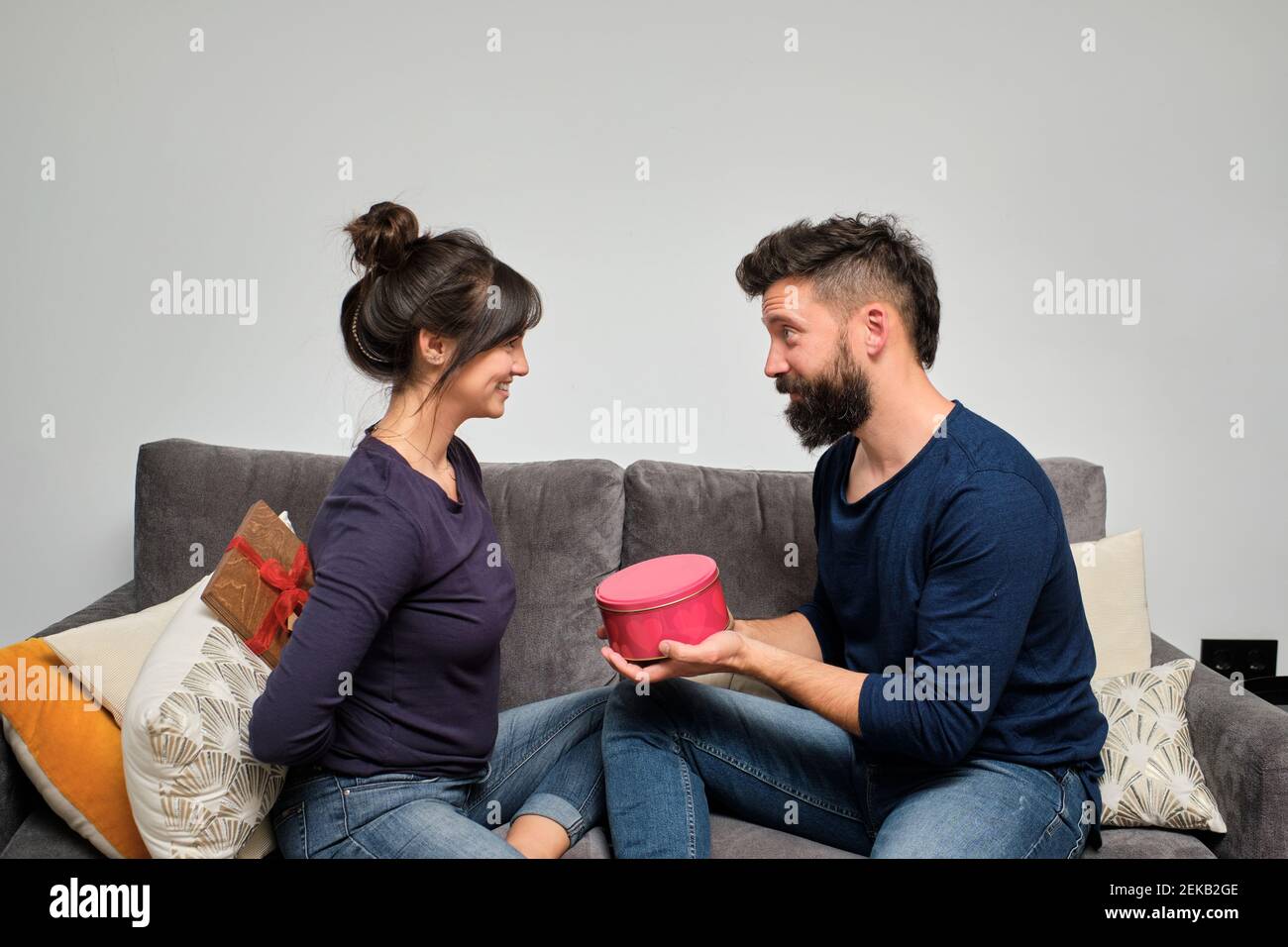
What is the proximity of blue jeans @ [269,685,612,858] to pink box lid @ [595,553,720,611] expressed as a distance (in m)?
0.31

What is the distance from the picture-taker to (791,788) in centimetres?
154

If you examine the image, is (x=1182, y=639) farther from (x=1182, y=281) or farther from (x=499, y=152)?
(x=499, y=152)

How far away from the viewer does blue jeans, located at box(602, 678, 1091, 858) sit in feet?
4.36

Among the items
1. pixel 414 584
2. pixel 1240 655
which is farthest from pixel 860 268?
pixel 1240 655

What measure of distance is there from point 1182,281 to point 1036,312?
342mm

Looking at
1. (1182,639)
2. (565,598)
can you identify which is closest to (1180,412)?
(1182,639)

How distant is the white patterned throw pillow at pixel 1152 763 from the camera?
1.57 metres

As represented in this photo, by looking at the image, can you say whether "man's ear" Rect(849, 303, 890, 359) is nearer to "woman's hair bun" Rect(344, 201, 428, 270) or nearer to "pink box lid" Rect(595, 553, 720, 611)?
"pink box lid" Rect(595, 553, 720, 611)

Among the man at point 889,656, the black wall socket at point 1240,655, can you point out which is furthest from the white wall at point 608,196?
the man at point 889,656

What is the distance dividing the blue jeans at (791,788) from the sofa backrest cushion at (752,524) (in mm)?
385

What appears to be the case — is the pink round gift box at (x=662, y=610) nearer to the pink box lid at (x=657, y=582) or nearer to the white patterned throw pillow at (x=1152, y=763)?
the pink box lid at (x=657, y=582)

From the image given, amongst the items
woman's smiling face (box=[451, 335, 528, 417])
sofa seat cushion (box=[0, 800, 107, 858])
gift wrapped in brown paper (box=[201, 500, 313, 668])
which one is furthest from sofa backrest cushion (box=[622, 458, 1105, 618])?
sofa seat cushion (box=[0, 800, 107, 858])

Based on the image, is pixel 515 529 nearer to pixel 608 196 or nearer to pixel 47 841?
pixel 608 196

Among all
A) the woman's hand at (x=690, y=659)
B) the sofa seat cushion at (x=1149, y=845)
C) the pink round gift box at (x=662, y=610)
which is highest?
the pink round gift box at (x=662, y=610)
